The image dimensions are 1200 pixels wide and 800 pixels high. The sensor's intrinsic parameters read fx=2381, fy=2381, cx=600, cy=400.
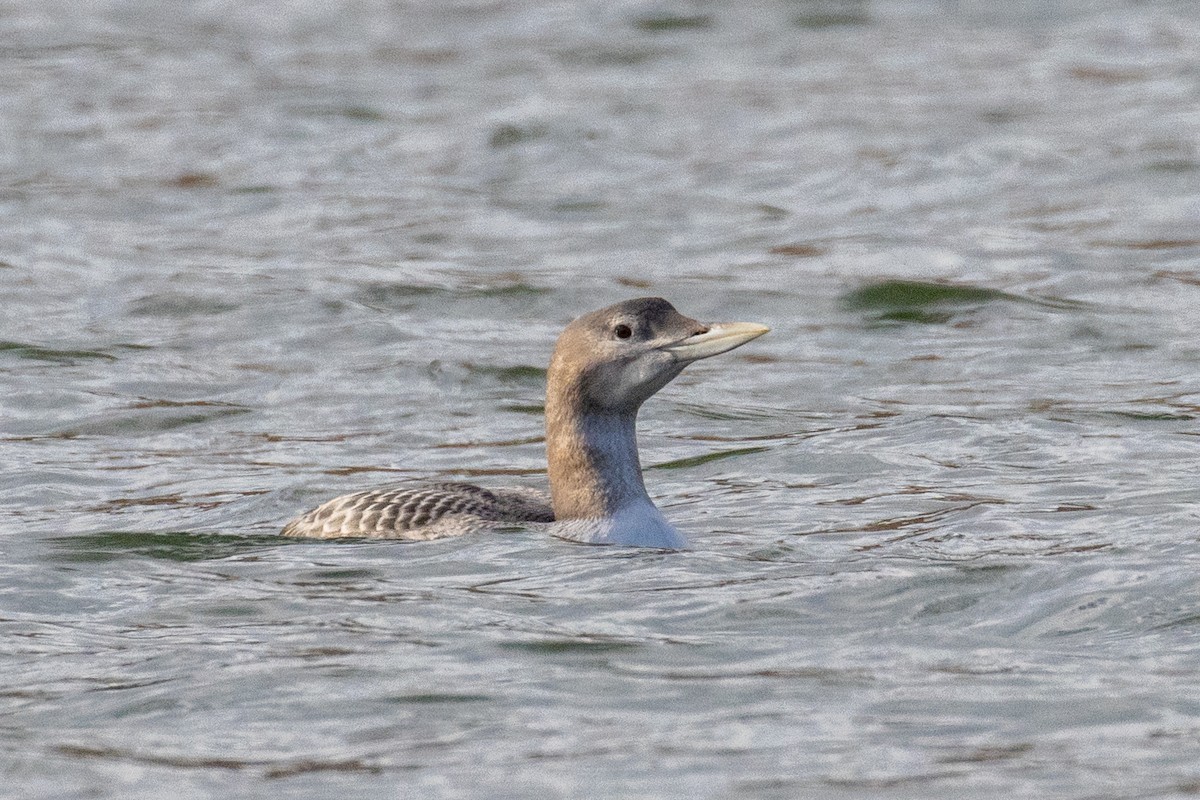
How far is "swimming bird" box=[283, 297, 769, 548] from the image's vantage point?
8.13 metres

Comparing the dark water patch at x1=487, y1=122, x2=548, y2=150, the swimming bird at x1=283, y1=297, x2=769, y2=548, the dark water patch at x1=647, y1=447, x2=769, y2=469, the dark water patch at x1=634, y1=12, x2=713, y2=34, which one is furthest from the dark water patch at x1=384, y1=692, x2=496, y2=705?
the dark water patch at x1=634, y1=12, x2=713, y2=34

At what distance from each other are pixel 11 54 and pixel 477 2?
4.39m

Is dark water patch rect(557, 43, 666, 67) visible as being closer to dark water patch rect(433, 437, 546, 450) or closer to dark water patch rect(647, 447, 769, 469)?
dark water patch rect(433, 437, 546, 450)

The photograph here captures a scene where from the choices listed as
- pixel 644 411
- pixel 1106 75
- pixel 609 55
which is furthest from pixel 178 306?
pixel 1106 75

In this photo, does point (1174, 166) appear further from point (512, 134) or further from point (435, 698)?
point (435, 698)

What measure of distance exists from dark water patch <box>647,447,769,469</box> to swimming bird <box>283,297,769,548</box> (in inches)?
71.5

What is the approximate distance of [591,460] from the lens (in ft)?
27.2

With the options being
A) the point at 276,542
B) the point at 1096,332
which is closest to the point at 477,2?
the point at 1096,332

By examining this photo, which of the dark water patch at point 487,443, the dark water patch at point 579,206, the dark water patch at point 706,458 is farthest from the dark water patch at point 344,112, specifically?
the dark water patch at point 706,458

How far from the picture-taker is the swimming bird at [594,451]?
320 inches

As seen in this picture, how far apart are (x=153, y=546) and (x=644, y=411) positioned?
3454 millimetres

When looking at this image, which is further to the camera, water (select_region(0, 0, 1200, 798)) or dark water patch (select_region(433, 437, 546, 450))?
dark water patch (select_region(433, 437, 546, 450))

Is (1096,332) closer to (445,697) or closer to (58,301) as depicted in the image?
(58,301)

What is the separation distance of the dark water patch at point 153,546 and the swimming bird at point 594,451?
0.91 feet
